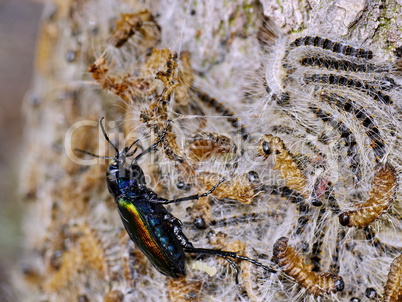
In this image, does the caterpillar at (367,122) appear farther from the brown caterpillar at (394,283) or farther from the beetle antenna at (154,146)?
the beetle antenna at (154,146)

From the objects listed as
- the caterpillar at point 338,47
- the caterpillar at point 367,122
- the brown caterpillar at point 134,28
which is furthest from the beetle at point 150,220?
the caterpillar at point 338,47

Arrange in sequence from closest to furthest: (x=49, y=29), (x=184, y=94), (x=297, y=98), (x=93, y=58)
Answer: (x=297, y=98)
(x=184, y=94)
(x=93, y=58)
(x=49, y=29)

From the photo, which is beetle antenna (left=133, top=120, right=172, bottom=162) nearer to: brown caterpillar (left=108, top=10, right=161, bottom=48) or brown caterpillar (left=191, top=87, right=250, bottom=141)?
brown caterpillar (left=191, top=87, right=250, bottom=141)

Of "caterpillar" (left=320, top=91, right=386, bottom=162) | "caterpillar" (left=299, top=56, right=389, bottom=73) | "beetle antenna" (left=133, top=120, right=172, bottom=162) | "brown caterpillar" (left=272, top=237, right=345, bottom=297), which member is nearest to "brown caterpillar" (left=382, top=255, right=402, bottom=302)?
"brown caterpillar" (left=272, top=237, right=345, bottom=297)

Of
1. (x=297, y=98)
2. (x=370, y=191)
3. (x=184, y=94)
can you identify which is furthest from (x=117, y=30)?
(x=370, y=191)

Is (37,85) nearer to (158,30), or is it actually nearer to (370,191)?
(158,30)

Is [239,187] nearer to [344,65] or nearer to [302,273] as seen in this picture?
[302,273]
